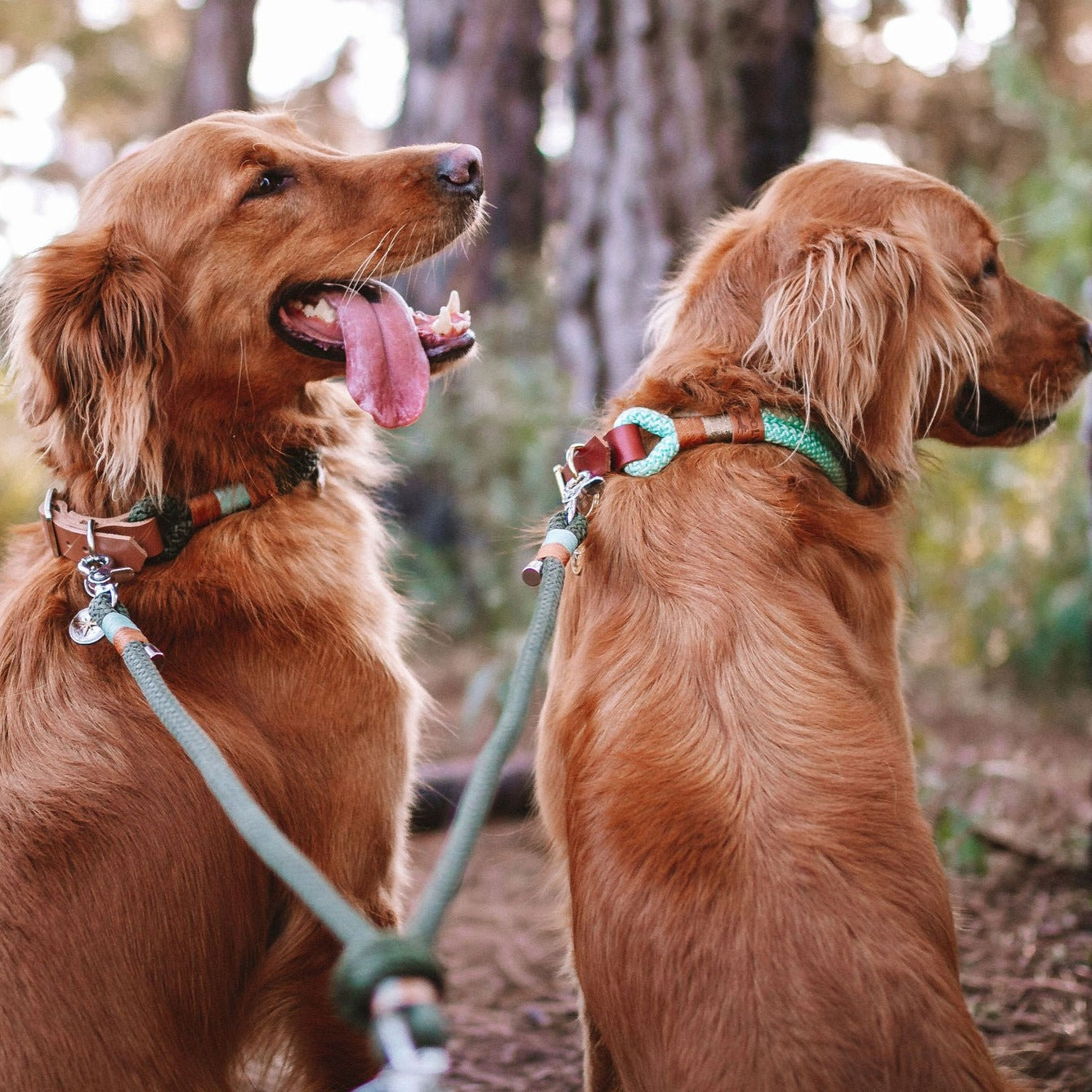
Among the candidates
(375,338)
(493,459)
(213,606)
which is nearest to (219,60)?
(493,459)

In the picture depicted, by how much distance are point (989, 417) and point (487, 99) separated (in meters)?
5.99

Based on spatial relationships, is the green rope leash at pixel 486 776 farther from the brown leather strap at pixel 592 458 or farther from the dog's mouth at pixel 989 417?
the dog's mouth at pixel 989 417

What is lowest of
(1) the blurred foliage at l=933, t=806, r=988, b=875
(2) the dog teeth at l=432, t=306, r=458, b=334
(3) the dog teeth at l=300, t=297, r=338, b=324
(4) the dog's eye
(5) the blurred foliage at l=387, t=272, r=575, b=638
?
(1) the blurred foliage at l=933, t=806, r=988, b=875

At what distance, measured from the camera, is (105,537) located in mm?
2363

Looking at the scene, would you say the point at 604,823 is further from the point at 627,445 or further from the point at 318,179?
the point at 318,179

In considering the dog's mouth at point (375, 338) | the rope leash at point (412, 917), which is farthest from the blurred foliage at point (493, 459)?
the rope leash at point (412, 917)

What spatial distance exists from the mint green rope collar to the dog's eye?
1.09m

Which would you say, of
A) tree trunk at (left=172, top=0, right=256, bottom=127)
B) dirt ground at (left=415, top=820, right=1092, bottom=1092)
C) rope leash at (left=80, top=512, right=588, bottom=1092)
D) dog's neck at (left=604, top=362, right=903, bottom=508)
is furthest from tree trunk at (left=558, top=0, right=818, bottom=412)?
tree trunk at (left=172, top=0, right=256, bottom=127)

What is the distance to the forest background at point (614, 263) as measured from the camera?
438cm

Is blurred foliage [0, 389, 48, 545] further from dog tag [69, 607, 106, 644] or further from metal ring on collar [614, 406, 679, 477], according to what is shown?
metal ring on collar [614, 406, 679, 477]

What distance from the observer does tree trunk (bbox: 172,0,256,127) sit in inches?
402

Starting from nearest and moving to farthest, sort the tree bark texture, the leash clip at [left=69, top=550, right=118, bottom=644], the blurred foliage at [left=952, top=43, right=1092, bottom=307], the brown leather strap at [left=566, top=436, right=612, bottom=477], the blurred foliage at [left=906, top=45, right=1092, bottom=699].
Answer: the leash clip at [left=69, top=550, right=118, bottom=644] → the brown leather strap at [left=566, top=436, right=612, bottom=477] → the blurred foliage at [left=952, top=43, right=1092, bottom=307] → the blurred foliage at [left=906, top=45, right=1092, bottom=699] → the tree bark texture

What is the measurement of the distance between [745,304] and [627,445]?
528 mm

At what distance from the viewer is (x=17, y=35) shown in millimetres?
14383
